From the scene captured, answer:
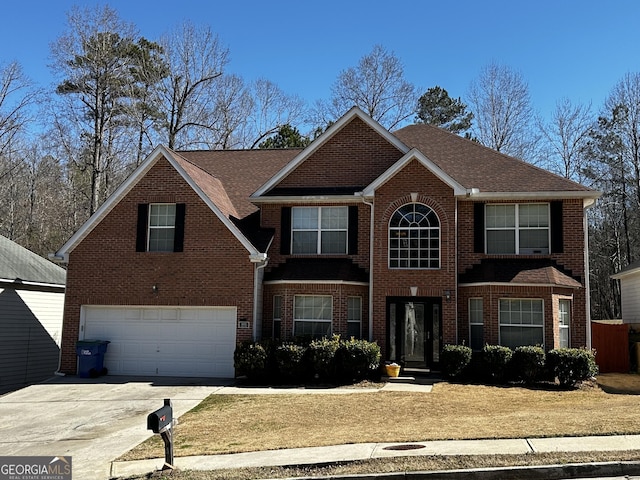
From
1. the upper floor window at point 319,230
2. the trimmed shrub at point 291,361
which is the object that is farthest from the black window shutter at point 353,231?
the trimmed shrub at point 291,361

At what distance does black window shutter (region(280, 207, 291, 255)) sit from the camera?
63.8 ft

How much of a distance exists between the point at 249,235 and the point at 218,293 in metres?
2.29

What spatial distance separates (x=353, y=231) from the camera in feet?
62.9

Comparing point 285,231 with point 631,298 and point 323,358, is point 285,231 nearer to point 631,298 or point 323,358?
point 323,358

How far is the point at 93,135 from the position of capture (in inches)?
1344

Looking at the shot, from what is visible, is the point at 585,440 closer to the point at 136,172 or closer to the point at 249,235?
the point at 249,235

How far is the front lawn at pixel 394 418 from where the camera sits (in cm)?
990

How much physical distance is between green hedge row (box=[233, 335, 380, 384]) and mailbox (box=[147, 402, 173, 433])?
311 inches

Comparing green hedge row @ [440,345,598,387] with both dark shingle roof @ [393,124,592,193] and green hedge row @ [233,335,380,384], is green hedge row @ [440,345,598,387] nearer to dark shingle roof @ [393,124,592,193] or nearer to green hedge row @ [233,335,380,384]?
green hedge row @ [233,335,380,384]

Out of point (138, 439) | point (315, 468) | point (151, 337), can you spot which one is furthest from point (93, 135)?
point (315, 468)

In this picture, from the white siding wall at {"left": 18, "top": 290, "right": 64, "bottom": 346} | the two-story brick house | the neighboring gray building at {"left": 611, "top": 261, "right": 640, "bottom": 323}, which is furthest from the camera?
the neighboring gray building at {"left": 611, "top": 261, "right": 640, "bottom": 323}

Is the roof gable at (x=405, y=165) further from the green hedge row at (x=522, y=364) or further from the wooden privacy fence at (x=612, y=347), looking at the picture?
the wooden privacy fence at (x=612, y=347)

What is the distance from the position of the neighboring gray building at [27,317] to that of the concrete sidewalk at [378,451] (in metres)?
13.0

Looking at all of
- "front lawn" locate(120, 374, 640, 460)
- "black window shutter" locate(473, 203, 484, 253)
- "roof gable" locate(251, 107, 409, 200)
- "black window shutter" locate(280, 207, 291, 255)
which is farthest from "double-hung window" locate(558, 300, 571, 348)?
"black window shutter" locate(280, 207, 291, 255)
